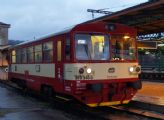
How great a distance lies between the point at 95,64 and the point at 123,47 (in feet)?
4.76

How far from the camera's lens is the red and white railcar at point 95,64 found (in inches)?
531

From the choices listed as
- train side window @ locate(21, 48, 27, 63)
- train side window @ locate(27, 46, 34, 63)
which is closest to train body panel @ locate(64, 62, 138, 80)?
train side window @ locate(27, 46, 34, 63)

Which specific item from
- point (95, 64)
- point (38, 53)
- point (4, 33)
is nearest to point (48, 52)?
point (38, 53)

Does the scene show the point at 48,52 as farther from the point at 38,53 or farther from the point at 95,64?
the point at 95,64

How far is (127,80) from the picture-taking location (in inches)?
566

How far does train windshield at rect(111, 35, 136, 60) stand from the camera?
14.4 metres

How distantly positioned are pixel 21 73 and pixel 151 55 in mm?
12351

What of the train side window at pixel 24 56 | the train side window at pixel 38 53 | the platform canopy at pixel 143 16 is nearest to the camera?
the platform canopy at pixel 143 16

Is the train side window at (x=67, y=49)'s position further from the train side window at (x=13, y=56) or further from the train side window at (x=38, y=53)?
the train side window at (x=13, y=56)

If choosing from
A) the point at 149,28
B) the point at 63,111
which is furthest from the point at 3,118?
the point at 149,28

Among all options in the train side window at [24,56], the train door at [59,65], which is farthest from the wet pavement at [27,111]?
the train side window at [24,56]

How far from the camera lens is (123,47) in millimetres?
14641

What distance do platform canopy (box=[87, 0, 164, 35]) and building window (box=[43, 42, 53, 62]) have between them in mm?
3840

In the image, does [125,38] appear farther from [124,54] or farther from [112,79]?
[112,79]
